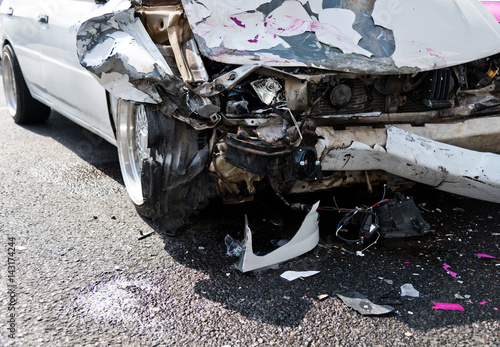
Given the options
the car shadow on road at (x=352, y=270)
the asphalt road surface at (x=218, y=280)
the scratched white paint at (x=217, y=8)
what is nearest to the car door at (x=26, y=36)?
the asphalt road surface at (x=218, y=280)

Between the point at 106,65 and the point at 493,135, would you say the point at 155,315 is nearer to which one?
the point at 106,65

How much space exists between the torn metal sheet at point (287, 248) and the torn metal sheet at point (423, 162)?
38 cm

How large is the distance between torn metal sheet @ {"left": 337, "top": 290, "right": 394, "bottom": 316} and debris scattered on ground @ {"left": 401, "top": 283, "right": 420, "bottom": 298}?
180 millimetres

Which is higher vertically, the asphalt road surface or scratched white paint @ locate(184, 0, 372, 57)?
scratched white paint @ locate(184, 0, 372, 57)

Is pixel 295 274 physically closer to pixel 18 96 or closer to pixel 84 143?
pixel 84 143

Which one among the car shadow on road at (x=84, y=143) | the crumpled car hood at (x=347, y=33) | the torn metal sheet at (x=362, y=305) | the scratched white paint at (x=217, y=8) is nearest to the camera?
the torn metal sheet at (x=362, y=305)

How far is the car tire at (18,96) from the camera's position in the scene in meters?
5.70

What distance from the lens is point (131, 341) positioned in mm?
2217

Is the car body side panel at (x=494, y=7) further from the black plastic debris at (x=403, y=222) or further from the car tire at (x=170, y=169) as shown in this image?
the car tire at (x=170, y=169)

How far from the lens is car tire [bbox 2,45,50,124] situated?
5699 mm

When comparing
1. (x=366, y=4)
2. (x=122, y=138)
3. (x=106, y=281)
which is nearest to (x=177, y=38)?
(x=122, y=138)

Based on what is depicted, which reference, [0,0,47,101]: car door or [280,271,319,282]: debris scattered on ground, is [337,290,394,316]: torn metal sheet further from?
[0,0,47,101]: car door

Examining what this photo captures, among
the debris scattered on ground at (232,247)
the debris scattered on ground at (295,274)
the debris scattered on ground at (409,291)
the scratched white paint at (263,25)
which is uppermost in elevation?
the scratched white paint at (263,25)

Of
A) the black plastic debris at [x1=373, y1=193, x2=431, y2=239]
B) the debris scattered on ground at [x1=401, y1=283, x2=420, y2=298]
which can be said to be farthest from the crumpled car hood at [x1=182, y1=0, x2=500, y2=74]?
the debris scattered on ground at [x1=401, y1=283, x2=420, y2=298]
